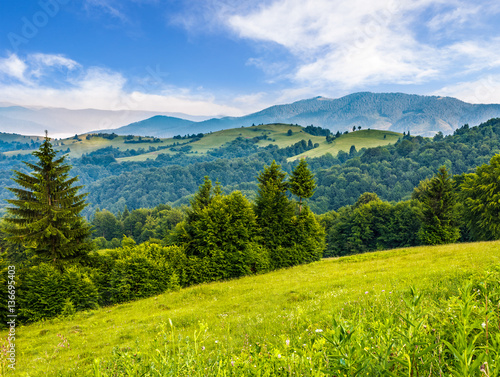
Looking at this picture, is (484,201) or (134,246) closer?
(134,246)

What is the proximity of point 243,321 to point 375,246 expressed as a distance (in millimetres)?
70964

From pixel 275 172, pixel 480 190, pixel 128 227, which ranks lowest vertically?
pixel 128 227

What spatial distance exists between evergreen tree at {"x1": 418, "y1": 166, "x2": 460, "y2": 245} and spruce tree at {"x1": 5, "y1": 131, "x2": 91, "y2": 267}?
58.3m

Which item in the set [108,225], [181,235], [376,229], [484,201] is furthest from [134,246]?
[108,225]

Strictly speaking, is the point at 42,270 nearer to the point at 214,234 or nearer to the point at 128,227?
the point at 214,234

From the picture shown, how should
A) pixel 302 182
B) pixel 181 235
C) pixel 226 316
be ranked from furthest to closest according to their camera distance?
pixel 302 182 < pixel 181 235 < pixel 226 316

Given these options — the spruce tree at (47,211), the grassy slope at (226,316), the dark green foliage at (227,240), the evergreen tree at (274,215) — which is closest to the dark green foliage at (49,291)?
the grassy slope at (226,316)

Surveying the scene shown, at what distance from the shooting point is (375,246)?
230 ft

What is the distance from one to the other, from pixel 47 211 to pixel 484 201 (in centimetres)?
6100

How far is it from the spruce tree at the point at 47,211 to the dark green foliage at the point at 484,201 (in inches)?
2236

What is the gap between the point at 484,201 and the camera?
41.8m

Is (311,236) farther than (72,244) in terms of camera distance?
Yes

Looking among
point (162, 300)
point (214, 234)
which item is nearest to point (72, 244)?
point (162, 300)

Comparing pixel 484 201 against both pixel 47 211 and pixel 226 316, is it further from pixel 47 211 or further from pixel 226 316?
pixel 47 211
